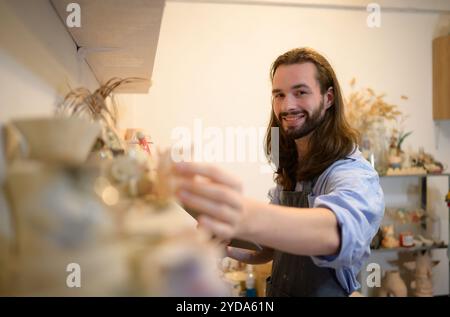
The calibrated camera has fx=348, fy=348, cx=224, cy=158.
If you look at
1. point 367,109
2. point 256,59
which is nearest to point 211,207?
point 256,59

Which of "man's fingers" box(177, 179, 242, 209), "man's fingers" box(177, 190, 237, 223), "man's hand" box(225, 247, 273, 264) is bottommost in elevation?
"man's hand" box(225, 247, 273, 264)

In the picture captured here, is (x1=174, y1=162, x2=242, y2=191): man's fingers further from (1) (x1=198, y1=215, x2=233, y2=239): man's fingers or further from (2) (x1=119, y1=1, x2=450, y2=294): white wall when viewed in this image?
(2) (x1=119, y1=1, x2=450, y2=294): white wall

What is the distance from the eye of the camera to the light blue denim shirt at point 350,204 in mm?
425

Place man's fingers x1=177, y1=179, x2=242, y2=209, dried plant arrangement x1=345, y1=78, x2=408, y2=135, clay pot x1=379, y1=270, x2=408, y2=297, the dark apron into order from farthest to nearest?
dried plant arrangement x1=345, y1=78, x2=408, y2=135 < clay pot x1=379, y1=270, x2=408, y2=297 < the dark apron < man's fingers x1=177, y1=179, x2=242, y2=209

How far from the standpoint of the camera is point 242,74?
0.71 meters

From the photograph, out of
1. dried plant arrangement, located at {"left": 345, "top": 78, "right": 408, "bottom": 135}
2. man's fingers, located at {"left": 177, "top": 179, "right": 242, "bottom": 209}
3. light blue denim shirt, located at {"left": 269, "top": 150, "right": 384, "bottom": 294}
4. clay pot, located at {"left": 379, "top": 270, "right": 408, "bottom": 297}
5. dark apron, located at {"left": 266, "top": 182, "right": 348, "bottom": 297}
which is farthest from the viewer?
dried plant arrangement, located at {"left": 345, "top": 78, "right": 408, "bottom": 135}

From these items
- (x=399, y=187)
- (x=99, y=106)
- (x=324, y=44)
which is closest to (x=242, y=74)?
(x=324, y=44)

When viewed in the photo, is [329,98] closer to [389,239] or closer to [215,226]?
[215,226]

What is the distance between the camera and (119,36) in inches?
19.1

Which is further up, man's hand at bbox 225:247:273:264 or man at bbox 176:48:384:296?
man at bbox 176:48:384:296

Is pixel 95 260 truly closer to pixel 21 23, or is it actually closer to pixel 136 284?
pixel 136 284

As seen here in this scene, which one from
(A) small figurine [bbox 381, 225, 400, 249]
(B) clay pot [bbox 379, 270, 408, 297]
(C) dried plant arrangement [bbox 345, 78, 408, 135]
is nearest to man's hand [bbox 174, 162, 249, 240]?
(B) clay pot [bbox 379, 270, 408, 297]

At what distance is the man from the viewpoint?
33 centimetres

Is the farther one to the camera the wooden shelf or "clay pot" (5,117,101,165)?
the wooden shelf
